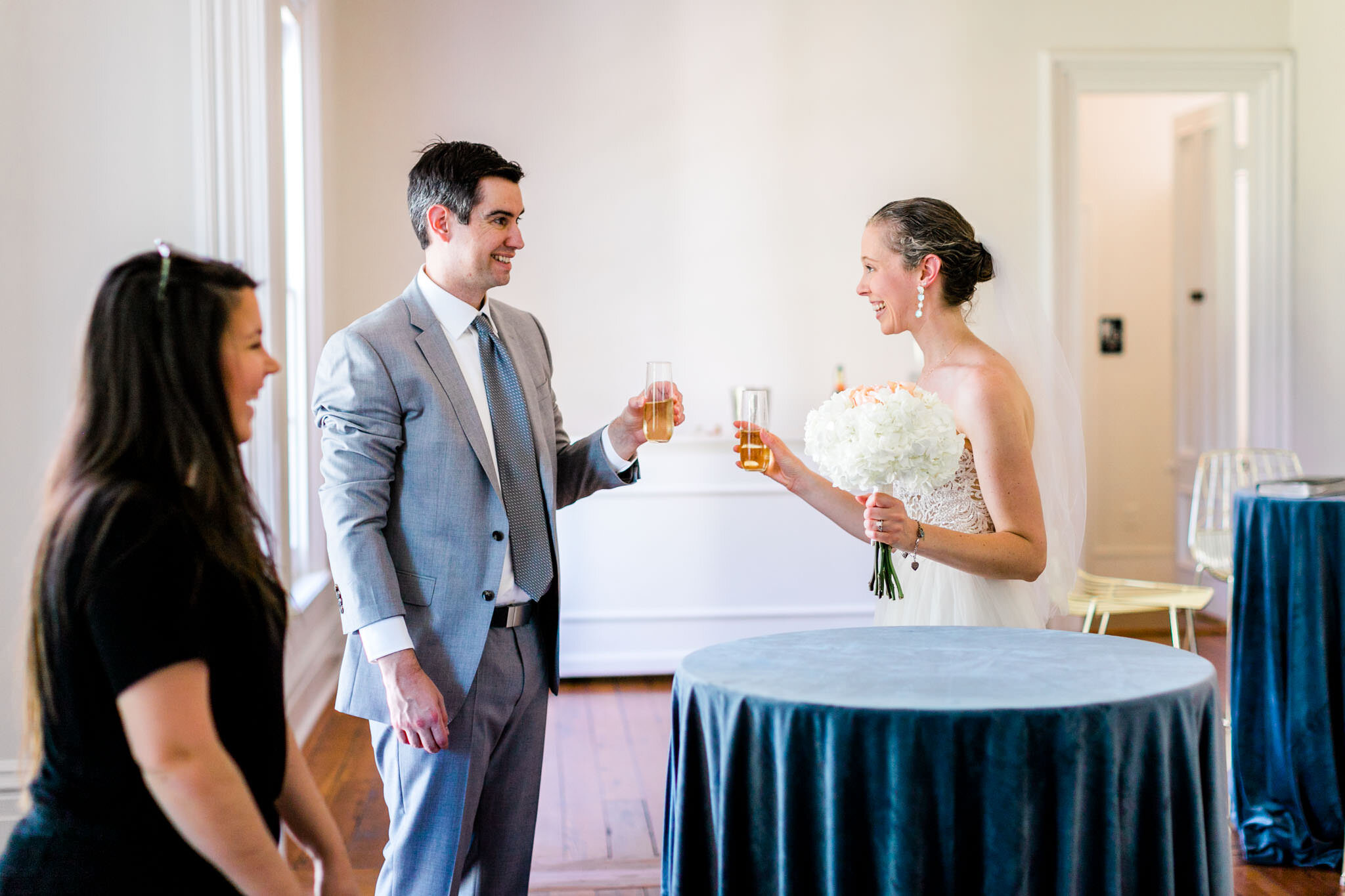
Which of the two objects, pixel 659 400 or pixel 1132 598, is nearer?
pixel 659 400

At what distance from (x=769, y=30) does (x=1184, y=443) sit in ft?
10.9

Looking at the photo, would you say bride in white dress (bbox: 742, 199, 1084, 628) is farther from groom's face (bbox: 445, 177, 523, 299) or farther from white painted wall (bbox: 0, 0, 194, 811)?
white painted wall (bbox: 0, 0, 194, 811)

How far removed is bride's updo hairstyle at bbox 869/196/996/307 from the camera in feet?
7.86

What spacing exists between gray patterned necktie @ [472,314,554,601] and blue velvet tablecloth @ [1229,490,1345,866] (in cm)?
223

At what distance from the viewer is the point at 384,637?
1848 millimetres

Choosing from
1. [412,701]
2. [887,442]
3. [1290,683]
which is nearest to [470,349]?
[412,701]

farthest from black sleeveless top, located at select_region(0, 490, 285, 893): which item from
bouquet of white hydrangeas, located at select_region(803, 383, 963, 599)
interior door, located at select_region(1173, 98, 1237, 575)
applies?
interior door, located at select_region(1173, 98, 1237, 575)

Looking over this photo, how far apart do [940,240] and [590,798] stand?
2163 millimetres

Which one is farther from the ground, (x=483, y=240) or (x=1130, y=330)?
(x=1130, y=330)

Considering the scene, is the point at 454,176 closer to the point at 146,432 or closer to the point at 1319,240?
the point at 146,432

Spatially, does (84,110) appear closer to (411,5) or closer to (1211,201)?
(411,5)

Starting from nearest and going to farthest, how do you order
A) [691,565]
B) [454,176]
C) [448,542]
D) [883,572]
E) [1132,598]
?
[448,542] → [454,176] → [883,572] → [1132,598] → [691,565]

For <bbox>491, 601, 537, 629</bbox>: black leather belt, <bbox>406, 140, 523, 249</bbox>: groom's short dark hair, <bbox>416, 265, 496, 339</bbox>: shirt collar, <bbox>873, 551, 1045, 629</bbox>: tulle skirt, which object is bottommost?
<bbox>873, 551, 1045, 629</bbox>: tulle skirt

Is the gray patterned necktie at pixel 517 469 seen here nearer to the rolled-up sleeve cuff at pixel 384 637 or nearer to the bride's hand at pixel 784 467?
the rolled-up sleeve cuff at pixel 384 637
